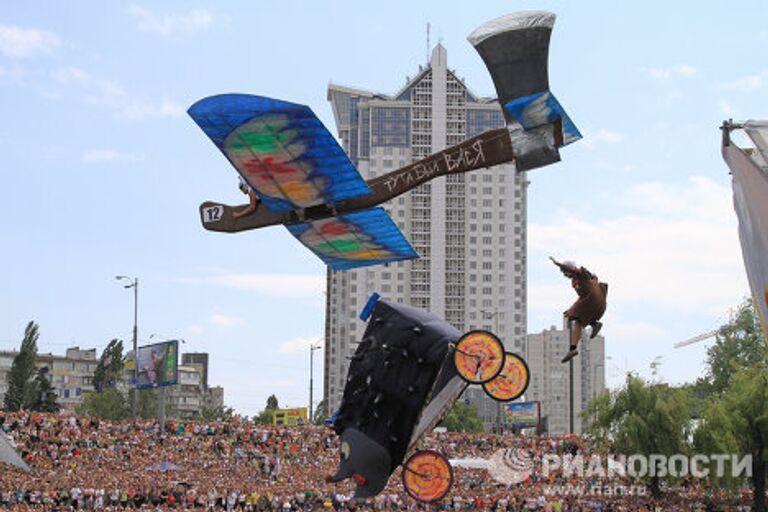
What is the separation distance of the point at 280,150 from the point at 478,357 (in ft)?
17.6

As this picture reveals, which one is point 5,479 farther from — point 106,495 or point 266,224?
point 266,224

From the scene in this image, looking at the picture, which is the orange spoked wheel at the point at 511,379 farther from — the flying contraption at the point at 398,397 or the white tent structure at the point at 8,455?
the white tent structure at the point at 8,455

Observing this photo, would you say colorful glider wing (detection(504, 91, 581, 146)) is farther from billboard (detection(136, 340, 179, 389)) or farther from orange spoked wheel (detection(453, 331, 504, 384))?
billboard (detection(136, 340, 179, 389))

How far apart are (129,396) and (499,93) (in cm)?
9967

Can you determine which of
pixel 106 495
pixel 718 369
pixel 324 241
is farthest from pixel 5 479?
pixel 718 369

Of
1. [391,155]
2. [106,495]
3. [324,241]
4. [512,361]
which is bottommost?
[106,495]

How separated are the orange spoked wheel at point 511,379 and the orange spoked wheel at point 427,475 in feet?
10.1

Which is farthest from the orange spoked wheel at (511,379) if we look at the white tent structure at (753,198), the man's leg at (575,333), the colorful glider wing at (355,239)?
the white tent structure at (753,198)

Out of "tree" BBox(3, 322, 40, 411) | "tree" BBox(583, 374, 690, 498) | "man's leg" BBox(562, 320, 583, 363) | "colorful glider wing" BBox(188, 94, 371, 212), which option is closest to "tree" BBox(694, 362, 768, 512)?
"tree" BBox(583, 374, 690, 498)

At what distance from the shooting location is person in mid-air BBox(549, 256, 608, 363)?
595 inches

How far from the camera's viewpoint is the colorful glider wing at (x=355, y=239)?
21.7 meters

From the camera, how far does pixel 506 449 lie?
5778 centimetres

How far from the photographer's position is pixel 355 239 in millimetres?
23125
